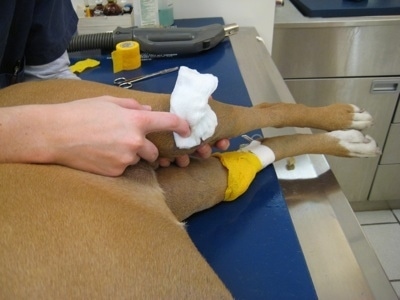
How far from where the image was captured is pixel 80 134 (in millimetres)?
607

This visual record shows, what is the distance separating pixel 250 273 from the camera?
0.64 m

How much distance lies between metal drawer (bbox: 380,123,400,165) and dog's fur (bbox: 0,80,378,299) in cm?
134

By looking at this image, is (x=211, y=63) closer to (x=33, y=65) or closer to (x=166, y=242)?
(x=33, y=65)

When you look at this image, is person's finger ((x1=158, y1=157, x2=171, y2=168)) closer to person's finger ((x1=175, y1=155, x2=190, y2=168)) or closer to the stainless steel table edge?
person's finger ((x1=175, y1=155, x2=190, y2=168))

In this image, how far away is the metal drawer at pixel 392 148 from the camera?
1.85 m

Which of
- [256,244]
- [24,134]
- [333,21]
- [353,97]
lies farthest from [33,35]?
[353,97]

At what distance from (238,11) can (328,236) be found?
3.75 feet

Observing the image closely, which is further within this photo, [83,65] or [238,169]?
[83,65]

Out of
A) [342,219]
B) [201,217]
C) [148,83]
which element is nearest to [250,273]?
[201,217]

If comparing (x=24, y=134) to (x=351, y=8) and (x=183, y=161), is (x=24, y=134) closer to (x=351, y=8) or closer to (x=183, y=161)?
(x=183, y=161)

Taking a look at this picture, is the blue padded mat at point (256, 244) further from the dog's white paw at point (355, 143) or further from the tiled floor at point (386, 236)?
the tiled floor at point (386, 236)

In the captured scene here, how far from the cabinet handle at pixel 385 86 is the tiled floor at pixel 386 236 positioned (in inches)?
23.1

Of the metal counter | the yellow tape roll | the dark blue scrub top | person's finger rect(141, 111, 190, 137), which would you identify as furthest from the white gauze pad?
the yellow tape roll

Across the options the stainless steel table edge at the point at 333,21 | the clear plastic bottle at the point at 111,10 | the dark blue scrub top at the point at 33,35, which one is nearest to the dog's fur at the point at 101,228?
the dark blue scrub top at the point at 33,35
